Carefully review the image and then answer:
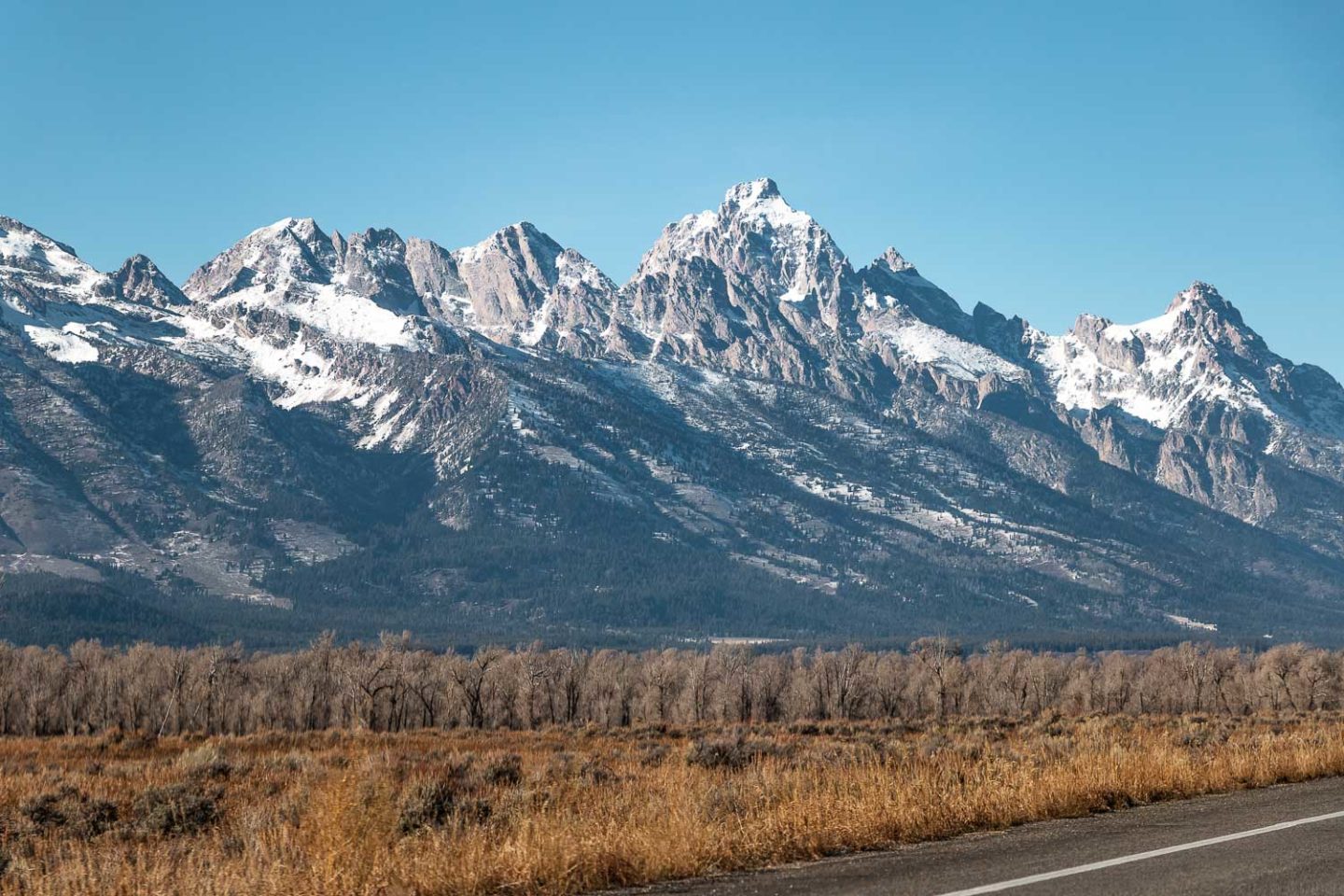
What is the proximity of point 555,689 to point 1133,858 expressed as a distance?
11597cm

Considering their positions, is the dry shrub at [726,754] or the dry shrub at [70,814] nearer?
the dry shrub at [70,814]

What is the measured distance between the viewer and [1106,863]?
13.6 metres

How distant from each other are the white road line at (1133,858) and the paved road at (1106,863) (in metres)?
0.01

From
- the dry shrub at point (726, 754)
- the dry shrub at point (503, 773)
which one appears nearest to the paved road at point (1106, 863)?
the dry shrub at point (503, 773)

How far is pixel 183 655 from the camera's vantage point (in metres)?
127

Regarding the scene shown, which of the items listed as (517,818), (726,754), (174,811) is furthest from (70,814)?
(726,754)

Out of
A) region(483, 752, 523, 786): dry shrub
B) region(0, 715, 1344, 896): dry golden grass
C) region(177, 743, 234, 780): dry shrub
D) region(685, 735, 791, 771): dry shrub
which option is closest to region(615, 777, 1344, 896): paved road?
region(0, 715, 1344, 896): dry golden grass

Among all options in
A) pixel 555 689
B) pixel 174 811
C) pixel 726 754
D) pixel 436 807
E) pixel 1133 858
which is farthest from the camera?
pixel 555 689

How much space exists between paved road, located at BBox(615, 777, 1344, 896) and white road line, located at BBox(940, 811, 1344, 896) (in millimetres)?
13

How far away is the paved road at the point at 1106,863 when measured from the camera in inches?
489

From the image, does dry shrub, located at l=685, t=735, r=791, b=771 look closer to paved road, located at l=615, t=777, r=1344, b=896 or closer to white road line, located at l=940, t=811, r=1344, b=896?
paved road, located at l=615, t=777, r=1344, b=896

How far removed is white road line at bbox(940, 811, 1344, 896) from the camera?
1228 centimetres

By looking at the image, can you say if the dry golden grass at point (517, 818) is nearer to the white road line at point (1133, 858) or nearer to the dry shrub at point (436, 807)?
the dry shrub at point (436, 807)

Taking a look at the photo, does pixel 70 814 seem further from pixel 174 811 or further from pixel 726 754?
pixel 726 754
